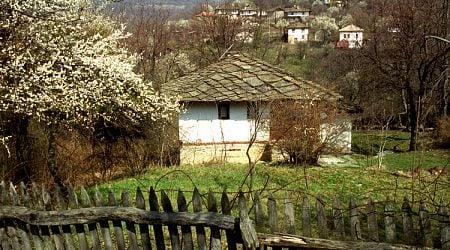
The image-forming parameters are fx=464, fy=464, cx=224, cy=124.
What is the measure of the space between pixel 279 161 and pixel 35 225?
37.7ft

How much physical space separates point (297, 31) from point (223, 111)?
58696mm

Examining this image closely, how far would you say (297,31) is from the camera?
74125 millimetres

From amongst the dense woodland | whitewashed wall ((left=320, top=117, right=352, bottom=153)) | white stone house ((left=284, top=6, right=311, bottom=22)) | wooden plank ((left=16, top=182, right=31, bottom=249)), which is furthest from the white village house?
white stone house ((left=284, top=6, right=311, bottom=22))

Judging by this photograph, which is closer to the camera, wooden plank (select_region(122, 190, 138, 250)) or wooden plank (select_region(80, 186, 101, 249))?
wooden plank (select_region(122, 190, 138, 250))

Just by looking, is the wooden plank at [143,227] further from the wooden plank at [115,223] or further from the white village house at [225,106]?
the white village house at [225,106]

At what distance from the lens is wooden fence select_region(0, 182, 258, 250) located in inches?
154

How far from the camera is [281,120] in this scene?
1512 centimetres

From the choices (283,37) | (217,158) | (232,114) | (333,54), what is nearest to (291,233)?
(217,158)

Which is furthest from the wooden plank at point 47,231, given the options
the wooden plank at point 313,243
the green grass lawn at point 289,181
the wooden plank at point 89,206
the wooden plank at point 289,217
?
the green grass lawn at point 289,181

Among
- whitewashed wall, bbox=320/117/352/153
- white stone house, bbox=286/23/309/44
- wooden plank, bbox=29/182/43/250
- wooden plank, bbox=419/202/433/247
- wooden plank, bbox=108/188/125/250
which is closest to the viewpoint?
wooden plank, bbox=419/202/433/247

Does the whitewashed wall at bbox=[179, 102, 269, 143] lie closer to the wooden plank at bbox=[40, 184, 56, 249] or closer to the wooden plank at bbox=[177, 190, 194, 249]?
the wooden plank at bbox=[40, 184, 56, 249]

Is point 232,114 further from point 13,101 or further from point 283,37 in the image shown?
point 283,37

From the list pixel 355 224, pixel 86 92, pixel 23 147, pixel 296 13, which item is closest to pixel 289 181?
pixel 86 92

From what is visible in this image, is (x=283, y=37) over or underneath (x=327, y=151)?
over
